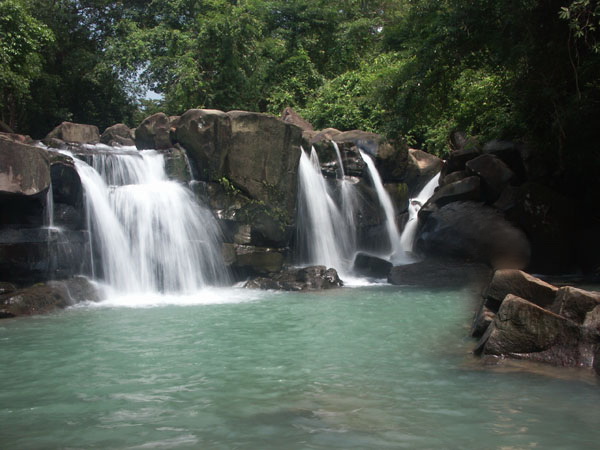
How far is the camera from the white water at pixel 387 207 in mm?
19531

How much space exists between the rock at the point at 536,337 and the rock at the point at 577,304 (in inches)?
7.2

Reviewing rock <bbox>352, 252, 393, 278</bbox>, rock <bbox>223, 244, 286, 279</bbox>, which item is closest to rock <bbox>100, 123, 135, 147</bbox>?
rock <bbox>223, 244, 286, 279</bbox>

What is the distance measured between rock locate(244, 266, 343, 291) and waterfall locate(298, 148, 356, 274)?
2408mm

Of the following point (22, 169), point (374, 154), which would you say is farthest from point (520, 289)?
point (374, 154)

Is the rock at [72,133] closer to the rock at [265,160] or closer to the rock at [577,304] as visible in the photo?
the rock at [265,160]

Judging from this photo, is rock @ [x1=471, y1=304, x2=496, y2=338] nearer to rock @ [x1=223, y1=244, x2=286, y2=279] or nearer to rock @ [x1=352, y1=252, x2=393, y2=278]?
rock @ [x1=352, y1=252, x2=393, y2=278]

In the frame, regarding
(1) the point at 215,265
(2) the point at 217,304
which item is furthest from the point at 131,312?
(1) the point at 215,265

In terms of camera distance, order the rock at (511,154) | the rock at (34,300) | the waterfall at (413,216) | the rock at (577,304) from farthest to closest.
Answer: the waterfall at (413,216)
the rock at (511,154)
the rock at (34,300)
the rock at (577,304)

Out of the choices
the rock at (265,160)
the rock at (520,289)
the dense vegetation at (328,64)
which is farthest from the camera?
the rock at (265,160)

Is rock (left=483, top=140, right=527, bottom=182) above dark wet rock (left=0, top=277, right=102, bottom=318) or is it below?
above

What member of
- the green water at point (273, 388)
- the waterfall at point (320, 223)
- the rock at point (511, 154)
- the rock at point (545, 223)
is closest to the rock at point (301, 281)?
the waterfall at point (320, 223)

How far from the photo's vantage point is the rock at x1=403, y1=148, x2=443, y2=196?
21422mm

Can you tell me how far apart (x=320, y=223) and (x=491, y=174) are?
520cm

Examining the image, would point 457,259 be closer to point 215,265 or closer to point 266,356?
point 215,265
